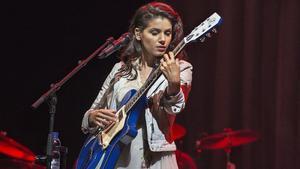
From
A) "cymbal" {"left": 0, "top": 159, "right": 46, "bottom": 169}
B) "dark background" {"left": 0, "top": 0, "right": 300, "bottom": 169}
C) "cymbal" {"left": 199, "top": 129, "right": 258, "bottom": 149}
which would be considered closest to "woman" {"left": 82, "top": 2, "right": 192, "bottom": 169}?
"cymbal" {"left": 0, "top": 159, "right": 46, "bottom": 169}

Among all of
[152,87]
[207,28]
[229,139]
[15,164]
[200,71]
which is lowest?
[15,164]

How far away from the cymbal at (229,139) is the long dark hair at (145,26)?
1.56 m

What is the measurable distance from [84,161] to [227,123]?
1927 millimetres

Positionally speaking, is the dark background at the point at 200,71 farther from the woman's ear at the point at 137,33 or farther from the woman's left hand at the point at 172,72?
the woman's left hand at the point at 172,72

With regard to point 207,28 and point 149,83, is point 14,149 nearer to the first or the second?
point 149,83

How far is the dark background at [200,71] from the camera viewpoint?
3.75 m

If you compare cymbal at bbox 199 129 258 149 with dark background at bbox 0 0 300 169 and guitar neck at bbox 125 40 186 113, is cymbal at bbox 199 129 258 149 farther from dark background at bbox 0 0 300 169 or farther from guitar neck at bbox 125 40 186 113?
guitar neck at bbox 125 40 186 113

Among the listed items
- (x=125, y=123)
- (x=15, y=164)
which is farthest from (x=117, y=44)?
(x=15, y=164)

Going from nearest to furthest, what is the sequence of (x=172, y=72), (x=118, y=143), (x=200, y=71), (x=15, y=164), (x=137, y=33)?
(x=172, y=72) → (x=118, y=143) → (x=137, y=33) → (x=15, y=164) → (x=200, y=71)

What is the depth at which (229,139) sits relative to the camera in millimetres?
3674

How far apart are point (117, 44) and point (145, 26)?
0.31 meters

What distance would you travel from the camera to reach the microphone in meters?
2.40

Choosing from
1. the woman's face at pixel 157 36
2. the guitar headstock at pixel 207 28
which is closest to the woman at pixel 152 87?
the woman's face at pixel 157 36

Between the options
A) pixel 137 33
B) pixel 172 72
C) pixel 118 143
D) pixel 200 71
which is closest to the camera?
pixel 172 72
